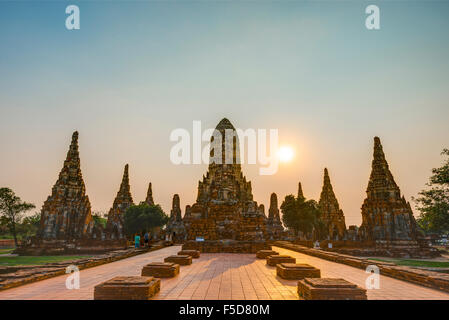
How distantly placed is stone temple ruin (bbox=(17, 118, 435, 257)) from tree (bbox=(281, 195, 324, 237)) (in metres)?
9.92

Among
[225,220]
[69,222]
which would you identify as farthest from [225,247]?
[69,222]

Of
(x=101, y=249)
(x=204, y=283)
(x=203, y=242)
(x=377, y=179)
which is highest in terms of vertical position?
(x=377, y=179)

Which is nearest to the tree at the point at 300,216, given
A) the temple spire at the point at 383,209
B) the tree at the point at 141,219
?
the temple spire at the point at 383,209

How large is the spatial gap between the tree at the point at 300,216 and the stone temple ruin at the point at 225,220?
9915 millimetres

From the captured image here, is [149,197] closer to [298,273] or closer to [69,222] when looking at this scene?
[69,222]

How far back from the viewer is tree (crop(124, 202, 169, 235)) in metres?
48.1

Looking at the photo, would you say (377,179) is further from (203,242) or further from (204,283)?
(204,283)

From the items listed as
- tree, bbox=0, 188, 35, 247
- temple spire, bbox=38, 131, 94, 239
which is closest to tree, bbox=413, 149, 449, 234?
temple spire, bbox=38, 131, 94, 239

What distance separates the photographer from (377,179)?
31109mm
